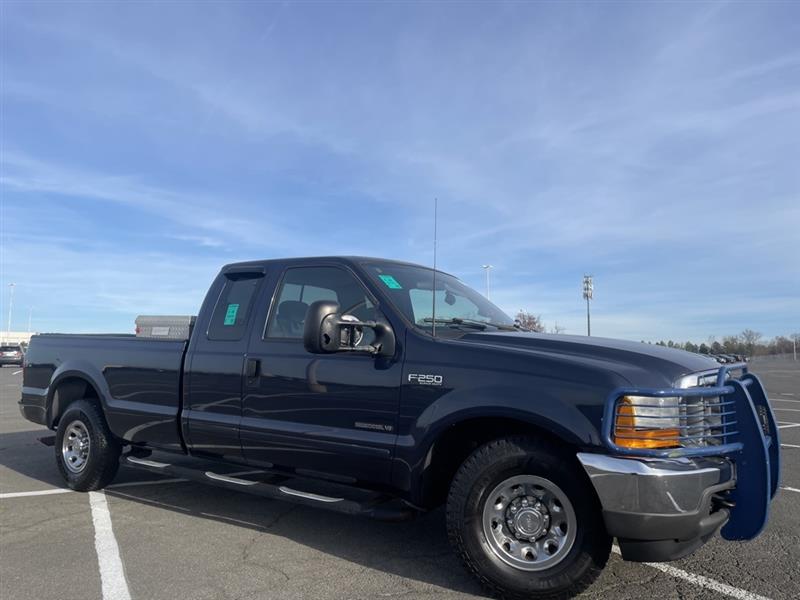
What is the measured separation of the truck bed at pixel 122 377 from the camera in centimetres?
537

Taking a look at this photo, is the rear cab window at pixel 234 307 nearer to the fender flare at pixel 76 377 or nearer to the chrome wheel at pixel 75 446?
the fender flare at pixel 76 377

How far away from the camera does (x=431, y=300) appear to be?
15.5 feet

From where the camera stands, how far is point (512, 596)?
3.50 m

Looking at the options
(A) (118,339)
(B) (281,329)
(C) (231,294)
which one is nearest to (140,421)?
(A) (118,339)

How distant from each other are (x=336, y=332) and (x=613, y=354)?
5.46 feet

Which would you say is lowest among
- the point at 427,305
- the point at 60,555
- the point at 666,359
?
the point at 60,555

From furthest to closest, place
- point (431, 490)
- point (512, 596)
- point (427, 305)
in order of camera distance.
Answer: point (427, 305)
point (431, 490)
point (512, 596)

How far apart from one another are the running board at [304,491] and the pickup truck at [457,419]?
0.06ft

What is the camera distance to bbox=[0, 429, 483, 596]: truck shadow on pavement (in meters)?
4.16

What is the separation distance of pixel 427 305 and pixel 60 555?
9.89 ft

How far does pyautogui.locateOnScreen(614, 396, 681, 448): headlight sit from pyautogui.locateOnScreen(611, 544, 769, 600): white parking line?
3.51ft

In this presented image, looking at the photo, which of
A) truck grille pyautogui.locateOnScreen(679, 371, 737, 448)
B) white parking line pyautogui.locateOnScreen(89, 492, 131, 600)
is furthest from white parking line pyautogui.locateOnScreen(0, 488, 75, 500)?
truck grille pyautogui.locateOnScreen(679, 371, 737, 448)

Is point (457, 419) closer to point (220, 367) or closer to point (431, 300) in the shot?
point (431, 300)

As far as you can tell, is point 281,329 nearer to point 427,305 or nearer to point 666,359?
point 427,305
